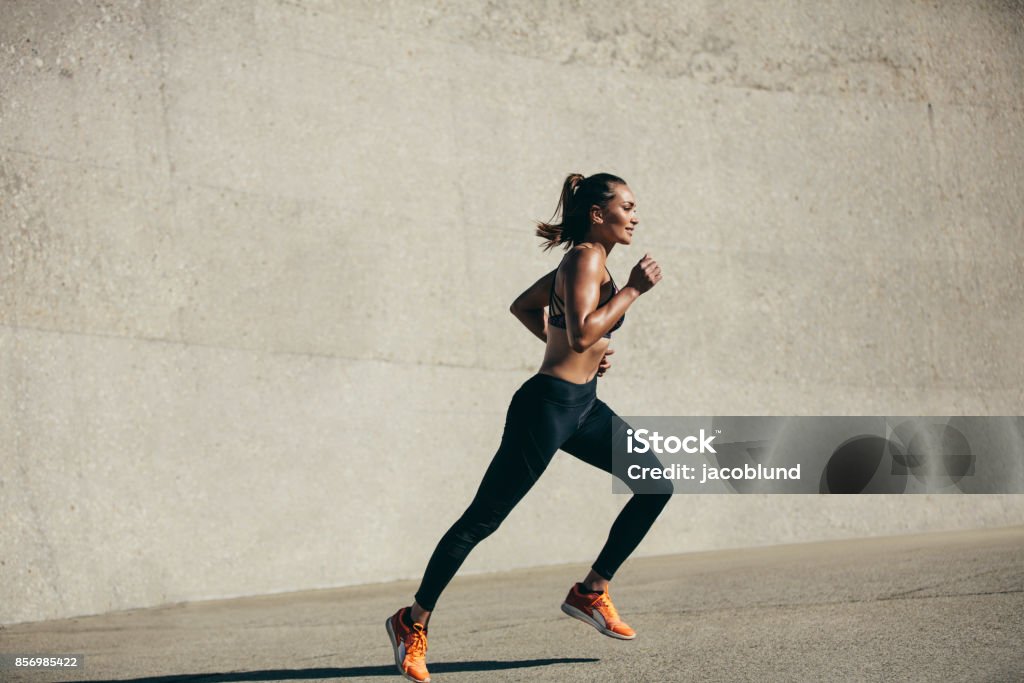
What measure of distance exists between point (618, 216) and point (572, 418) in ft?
2.67

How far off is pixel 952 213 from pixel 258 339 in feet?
22.2

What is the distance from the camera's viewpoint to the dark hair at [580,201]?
13.3ft

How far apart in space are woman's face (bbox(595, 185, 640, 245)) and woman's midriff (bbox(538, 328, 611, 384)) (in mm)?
426

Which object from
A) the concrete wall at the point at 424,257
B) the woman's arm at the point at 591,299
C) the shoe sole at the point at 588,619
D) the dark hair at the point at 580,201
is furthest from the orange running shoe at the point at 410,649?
→ the concrete wall at the point at 424,257

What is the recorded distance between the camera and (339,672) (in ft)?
13.9

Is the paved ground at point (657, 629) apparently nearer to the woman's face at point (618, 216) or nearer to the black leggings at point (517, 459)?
the black leggings at point (517, 459)

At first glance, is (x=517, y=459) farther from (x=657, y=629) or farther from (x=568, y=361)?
(x=657, y=629)

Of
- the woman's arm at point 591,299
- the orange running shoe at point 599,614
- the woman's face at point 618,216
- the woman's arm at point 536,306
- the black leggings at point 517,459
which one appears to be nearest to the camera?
the woman's arm at point 591,299

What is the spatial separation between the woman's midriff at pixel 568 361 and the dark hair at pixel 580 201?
0.40m

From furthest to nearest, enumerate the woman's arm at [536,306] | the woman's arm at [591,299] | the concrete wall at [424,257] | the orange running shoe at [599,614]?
the concrete wall at [424,257] < the woman's arm at [536,306] < the orange running shoe at [599,614] < the woman's arm at [591,299]

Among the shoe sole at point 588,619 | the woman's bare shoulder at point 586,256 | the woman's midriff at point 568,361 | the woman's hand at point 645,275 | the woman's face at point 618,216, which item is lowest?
the shoe sole at point 588,619

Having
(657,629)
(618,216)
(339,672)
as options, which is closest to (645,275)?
(618,216)

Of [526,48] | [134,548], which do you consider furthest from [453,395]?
[526,48]

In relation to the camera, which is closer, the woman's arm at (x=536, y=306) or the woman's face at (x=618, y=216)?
the woman's face at (x=618, y=216)
